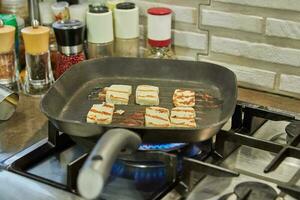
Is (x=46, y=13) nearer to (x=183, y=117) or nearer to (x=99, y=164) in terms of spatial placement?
(x=183, y=117)

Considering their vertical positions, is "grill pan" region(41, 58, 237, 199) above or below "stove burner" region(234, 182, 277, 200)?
above

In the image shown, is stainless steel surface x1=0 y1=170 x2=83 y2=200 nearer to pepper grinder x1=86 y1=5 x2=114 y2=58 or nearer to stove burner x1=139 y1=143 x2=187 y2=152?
stove burner x1=139 y1=143 x2=187 y2=152

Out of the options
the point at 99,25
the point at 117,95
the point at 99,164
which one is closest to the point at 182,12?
the point at 99,25

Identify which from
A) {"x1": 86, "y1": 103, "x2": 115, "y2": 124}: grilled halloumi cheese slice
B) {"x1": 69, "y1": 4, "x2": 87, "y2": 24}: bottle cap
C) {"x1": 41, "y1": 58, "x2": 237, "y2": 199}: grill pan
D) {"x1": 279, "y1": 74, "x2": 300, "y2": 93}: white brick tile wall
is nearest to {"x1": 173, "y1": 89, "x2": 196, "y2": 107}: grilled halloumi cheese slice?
{"x1": 41, "y1": 58, "x2": 237, "y2": 199}: grill pan

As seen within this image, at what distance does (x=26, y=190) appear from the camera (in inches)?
31.8

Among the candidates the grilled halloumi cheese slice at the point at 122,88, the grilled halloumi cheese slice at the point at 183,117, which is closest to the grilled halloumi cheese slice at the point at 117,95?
the grilled halloumi cheese slice at the point at 122,88

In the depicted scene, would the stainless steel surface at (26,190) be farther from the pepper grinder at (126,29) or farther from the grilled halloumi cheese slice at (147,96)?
the pepper grinder at (126,29)

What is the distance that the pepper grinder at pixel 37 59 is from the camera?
3.66ft

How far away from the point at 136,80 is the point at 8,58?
292 mm

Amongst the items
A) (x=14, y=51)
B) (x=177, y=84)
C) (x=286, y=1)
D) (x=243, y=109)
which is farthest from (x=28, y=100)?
(x=286, y=1)

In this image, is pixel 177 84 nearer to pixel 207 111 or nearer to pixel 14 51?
pixel 207 111

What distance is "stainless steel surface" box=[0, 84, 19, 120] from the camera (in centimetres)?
104

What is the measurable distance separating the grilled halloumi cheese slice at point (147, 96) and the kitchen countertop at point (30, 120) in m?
0.19

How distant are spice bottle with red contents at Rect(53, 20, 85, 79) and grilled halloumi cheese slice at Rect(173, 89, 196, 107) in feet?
0.85
